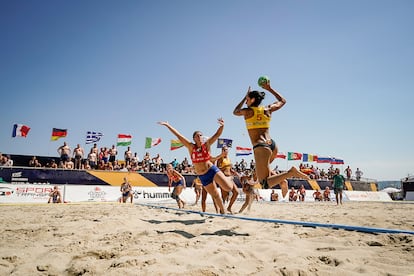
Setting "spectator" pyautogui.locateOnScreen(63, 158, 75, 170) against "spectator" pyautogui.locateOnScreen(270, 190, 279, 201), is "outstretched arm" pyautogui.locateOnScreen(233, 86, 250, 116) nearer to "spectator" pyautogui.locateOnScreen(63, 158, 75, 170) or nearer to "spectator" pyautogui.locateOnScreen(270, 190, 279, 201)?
"spectator" pyautogui.locateOnScreen(63, 158, 75, 170)

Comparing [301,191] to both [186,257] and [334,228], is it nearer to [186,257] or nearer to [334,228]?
[334,228]

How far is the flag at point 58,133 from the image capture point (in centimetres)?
1869

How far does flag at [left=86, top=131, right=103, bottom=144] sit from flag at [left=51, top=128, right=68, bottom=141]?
1524 mm

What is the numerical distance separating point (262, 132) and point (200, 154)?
1.85 metres

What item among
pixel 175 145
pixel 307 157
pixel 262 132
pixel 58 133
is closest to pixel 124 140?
pixel 58 133

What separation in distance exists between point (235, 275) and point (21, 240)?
3.08 metres

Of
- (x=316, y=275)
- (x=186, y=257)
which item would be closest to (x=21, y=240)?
(x=186, y=257)

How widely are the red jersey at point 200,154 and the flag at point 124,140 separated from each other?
16074 mm

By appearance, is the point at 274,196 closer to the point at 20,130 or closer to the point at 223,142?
the point at 223,142

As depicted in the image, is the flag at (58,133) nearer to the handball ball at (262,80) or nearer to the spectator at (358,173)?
the handball ball at (262,80)

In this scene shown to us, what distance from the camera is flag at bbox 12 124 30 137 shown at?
17438 mm

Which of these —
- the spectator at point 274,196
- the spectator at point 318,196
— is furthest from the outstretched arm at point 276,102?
the spectator at point 318,196

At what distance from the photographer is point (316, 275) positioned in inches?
88.9

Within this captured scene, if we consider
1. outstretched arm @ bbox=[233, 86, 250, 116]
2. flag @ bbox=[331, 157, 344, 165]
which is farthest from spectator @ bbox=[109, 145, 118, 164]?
flag @ bbox=[331, 157, 344, 165]
